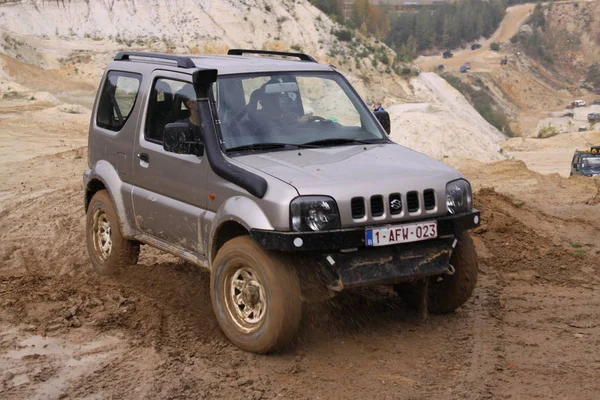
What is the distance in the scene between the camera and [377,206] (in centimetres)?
566

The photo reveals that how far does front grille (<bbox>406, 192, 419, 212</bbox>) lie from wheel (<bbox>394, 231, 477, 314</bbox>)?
2.09ft

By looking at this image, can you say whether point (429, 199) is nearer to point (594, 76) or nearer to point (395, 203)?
point (395, 203)

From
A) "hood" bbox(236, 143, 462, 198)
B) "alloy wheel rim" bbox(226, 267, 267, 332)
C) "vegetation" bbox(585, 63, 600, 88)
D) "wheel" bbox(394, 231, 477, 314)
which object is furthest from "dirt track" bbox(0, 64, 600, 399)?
"vegetation" bbox(585, 63, 600, 88)

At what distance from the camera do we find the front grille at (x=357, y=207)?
5578mm

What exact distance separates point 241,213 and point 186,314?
1.39 meters

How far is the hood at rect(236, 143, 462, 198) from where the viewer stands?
5586 mm

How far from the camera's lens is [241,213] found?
18.9ft

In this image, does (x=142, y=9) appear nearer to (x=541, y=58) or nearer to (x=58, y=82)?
(x=58, y=82)

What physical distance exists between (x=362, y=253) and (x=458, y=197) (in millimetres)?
896

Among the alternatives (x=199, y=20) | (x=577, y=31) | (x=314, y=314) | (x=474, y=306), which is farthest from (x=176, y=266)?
(x=577, y=31)

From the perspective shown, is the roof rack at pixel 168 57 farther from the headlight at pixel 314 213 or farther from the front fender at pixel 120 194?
the headlight at pixel 314 213

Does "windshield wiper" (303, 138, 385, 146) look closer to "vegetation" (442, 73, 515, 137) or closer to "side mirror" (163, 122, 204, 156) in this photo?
"side mirror" (163, 122, 204, 156)

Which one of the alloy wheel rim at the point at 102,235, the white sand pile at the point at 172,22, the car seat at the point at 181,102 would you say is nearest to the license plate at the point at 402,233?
the car seat at the point at 181,102

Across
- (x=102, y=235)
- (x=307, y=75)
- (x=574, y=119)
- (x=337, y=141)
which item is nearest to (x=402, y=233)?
(x=337, y=141)
